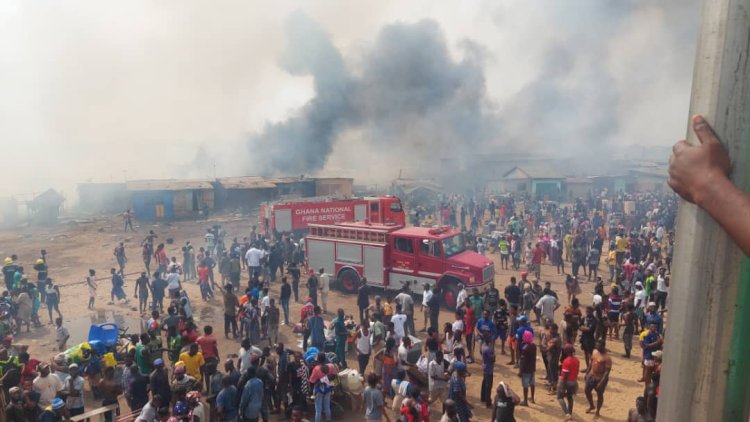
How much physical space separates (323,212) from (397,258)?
35.8ft

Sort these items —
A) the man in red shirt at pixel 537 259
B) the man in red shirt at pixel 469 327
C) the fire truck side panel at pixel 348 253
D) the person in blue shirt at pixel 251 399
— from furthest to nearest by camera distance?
1. the man in red shirt at pixel 537 259
2. the fire truck side panel at pixel 348 253
3. the man in red shirt at pixel 469 327
4. the person in blue shirt at pixel 251 399

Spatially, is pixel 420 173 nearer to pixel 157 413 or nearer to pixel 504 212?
pixel 504 212

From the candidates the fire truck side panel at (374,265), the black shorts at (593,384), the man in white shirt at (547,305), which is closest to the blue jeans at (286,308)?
the fire truck side panel at (374,265)

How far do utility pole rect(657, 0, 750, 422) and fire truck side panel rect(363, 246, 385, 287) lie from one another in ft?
48.4

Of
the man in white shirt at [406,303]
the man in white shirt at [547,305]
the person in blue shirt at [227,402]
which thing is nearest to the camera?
the person in blue shirt at [227,402]

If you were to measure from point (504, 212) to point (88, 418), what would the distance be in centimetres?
2728

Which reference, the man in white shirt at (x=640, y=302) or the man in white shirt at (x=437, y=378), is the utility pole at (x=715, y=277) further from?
the man in white shirt at (x=640, y=302)

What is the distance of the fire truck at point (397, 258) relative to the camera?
618 inches

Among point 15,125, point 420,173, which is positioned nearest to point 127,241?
point 420,173

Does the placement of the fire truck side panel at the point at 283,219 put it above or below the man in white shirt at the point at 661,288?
above

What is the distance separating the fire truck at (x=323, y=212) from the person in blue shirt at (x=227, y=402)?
17744 millimetres

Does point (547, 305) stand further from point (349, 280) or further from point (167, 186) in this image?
point (167, 186)

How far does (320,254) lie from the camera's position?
18438 mm

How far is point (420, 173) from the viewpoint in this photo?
62.5 m
